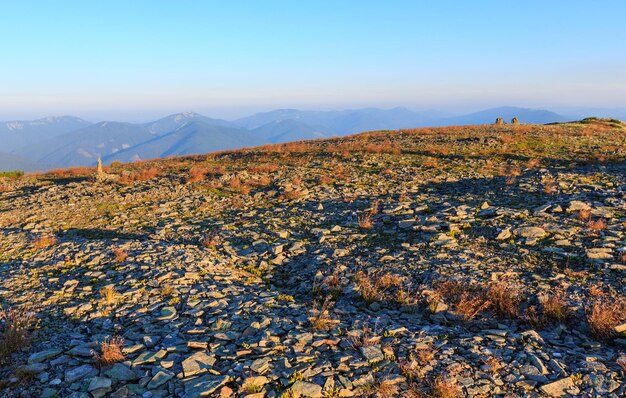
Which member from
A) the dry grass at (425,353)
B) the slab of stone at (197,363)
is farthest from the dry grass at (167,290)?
the dry grass at (425,353)

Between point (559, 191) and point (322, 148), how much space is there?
22254 mm

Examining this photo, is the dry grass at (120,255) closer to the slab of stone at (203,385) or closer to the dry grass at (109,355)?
the dry grass at (109,355)

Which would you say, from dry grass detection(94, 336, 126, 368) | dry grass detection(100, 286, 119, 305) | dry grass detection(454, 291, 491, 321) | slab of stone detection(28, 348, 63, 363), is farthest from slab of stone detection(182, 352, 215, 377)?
dry grass detection(454, 291, 491, 321)

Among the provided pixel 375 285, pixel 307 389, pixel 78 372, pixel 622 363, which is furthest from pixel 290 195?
pixel 622 363

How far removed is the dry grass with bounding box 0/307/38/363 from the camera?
25.1 feet

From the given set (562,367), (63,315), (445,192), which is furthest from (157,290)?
(445,192)

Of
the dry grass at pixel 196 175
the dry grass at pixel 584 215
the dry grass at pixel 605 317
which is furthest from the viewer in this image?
the dry grass at pixel 196 175

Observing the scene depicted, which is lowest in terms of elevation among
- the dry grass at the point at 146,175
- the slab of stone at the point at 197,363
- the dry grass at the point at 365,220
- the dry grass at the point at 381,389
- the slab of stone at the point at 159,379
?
the slab of stone at the point at 159,379

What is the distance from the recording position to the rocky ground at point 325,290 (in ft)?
21.3

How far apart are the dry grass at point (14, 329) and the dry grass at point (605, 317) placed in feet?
39.1

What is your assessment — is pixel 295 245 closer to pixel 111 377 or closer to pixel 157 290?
pixel 157 290

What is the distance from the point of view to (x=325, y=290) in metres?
10.4

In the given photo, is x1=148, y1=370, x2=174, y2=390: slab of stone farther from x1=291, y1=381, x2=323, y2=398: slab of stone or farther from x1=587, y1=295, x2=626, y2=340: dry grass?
x1=587, y1=295, x2=626, y2=340: dry grass

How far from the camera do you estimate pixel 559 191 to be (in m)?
17.4
